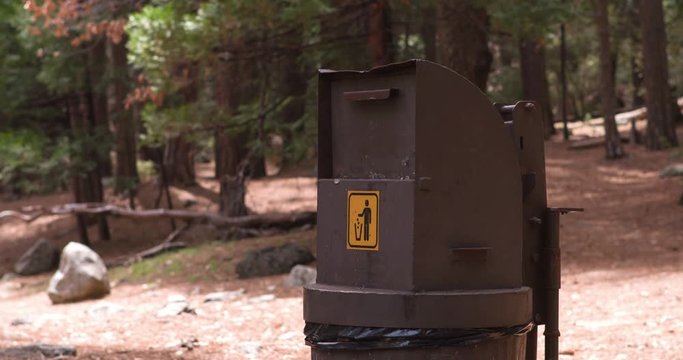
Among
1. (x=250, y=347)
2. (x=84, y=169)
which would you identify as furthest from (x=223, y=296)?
(x=84, y=169)

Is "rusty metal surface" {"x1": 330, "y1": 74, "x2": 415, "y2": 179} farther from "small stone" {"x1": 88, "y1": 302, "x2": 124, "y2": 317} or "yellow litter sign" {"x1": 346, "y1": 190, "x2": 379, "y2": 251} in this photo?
"small stone" {"x1": 88, "y1": 302, "x2": 124, "y2": 317}

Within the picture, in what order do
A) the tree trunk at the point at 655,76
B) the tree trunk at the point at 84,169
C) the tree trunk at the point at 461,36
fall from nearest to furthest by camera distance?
1. the tree trunk at the point at 461,36
2. the tree trunk at the point at 84,169
3. the tree trunk at the point at 655,76

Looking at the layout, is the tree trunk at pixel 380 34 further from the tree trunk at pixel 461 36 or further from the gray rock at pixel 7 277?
the gray rock at pixel 7 277

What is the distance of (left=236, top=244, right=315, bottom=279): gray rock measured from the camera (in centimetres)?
1349

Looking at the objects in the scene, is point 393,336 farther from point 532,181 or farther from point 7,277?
point 7,277

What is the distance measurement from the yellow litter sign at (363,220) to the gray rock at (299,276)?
7.96 m

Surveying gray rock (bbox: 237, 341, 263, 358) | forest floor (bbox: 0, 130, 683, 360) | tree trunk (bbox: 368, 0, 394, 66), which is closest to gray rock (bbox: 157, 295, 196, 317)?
forest floor (bbox: 0, 130, 683, 360)

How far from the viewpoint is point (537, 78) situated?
28078 millimetres

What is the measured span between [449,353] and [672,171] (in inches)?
638

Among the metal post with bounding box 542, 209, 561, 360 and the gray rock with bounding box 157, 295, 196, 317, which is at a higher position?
the metal post with bounding box 542, 209, 561, 360

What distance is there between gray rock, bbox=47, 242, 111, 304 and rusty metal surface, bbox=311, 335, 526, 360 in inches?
405

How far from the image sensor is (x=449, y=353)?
3920mm

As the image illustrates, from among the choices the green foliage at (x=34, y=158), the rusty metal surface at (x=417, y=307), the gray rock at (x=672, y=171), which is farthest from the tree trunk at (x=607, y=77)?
the rusty metal surface at (x=417, y=307)

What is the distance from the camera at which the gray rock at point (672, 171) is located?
736 inches
